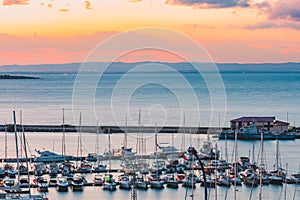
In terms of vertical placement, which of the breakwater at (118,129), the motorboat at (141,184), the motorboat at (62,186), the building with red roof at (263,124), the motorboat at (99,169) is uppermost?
the building with red roof at (263,124)

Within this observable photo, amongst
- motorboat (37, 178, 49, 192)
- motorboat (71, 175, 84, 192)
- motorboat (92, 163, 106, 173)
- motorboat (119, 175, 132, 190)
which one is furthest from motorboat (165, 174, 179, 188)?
motorboat (37, 178, 49, 192)

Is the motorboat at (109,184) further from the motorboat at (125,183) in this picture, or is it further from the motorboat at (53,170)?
the motorboat at (53,170)

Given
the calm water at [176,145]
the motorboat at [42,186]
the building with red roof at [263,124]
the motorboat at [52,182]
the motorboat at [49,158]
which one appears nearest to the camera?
the calm water at [176,145]

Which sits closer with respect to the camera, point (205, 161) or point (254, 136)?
point (205, 161)

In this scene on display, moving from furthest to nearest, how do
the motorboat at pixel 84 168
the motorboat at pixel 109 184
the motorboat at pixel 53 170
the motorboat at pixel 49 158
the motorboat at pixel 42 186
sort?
1. the motorboat at pixel 49 158
2. the motorboat at pixel 84 168
3. the motorboat at pixel 53 170
4. the motorboat at pixel 109 184
5. the motorboat at pixel 42 186

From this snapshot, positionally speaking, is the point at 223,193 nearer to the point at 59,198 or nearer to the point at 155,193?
the point at 155,193

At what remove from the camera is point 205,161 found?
30.6 metres

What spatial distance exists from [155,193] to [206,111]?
130ft

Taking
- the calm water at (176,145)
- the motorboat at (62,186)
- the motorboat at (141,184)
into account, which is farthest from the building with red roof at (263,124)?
the motorboat at (62,186)

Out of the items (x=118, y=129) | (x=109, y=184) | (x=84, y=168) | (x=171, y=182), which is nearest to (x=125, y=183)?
(x=109, y=184)

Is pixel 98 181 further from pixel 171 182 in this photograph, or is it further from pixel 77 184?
pixel 171 182

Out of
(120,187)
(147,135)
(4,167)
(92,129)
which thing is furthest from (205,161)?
(92,129)

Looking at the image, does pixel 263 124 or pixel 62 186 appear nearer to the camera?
pixel 62 186

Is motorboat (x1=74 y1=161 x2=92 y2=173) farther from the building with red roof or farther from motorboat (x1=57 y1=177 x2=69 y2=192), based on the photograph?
the building with red roof
